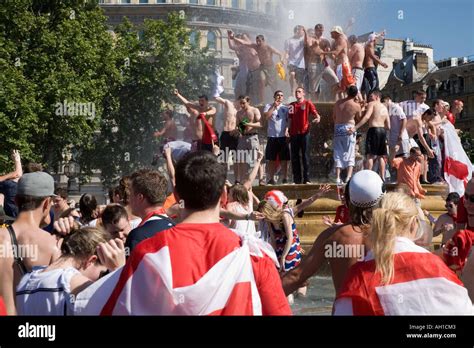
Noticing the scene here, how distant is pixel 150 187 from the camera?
512 centimetres

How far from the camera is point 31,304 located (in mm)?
4125

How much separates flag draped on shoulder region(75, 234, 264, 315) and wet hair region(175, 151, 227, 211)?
249 mm

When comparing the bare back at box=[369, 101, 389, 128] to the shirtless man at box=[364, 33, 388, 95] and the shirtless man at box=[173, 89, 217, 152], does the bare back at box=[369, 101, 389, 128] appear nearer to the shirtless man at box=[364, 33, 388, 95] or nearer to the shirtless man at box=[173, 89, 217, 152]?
the shirtless man at box=[364, 33, 388, 95]

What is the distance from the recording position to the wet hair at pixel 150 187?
5.11 meters

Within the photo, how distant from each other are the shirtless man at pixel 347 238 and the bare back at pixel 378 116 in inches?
421

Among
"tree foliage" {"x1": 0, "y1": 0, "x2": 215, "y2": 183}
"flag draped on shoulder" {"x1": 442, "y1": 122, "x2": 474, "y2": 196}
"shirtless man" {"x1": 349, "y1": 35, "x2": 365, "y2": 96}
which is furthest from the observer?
"tree foliage" {"x1": 0, "y1": 0, "x2": 215, "y2": 183}

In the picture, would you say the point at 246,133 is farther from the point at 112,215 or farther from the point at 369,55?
the point at 112,215

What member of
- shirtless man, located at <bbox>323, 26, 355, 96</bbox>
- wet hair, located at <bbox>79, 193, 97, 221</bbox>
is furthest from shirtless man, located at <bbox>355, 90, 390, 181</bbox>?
wet hair, located at <bbox>79, 193, 97, 221</bbox>

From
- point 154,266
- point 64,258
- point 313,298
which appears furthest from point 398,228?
point 313,298

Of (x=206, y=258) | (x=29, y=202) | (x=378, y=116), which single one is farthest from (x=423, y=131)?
(x=206, y=258)

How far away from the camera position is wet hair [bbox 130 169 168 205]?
16.8ft

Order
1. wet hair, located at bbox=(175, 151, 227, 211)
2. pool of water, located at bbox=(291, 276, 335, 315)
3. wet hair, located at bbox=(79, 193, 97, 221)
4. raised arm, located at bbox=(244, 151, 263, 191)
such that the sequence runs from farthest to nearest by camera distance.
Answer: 1. raised arm, located at bbox=(244, 151, 263, 191)
2. pool of water, located at bbox=(291, 276, 335, 315)
3. wet hair, located at bbox=(79, 193, 97, 221)
4. wet hair, located at bbox=(175, 151, 227, 211)

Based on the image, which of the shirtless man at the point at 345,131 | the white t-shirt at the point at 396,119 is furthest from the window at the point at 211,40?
the shirtless man at the point at 345,131
